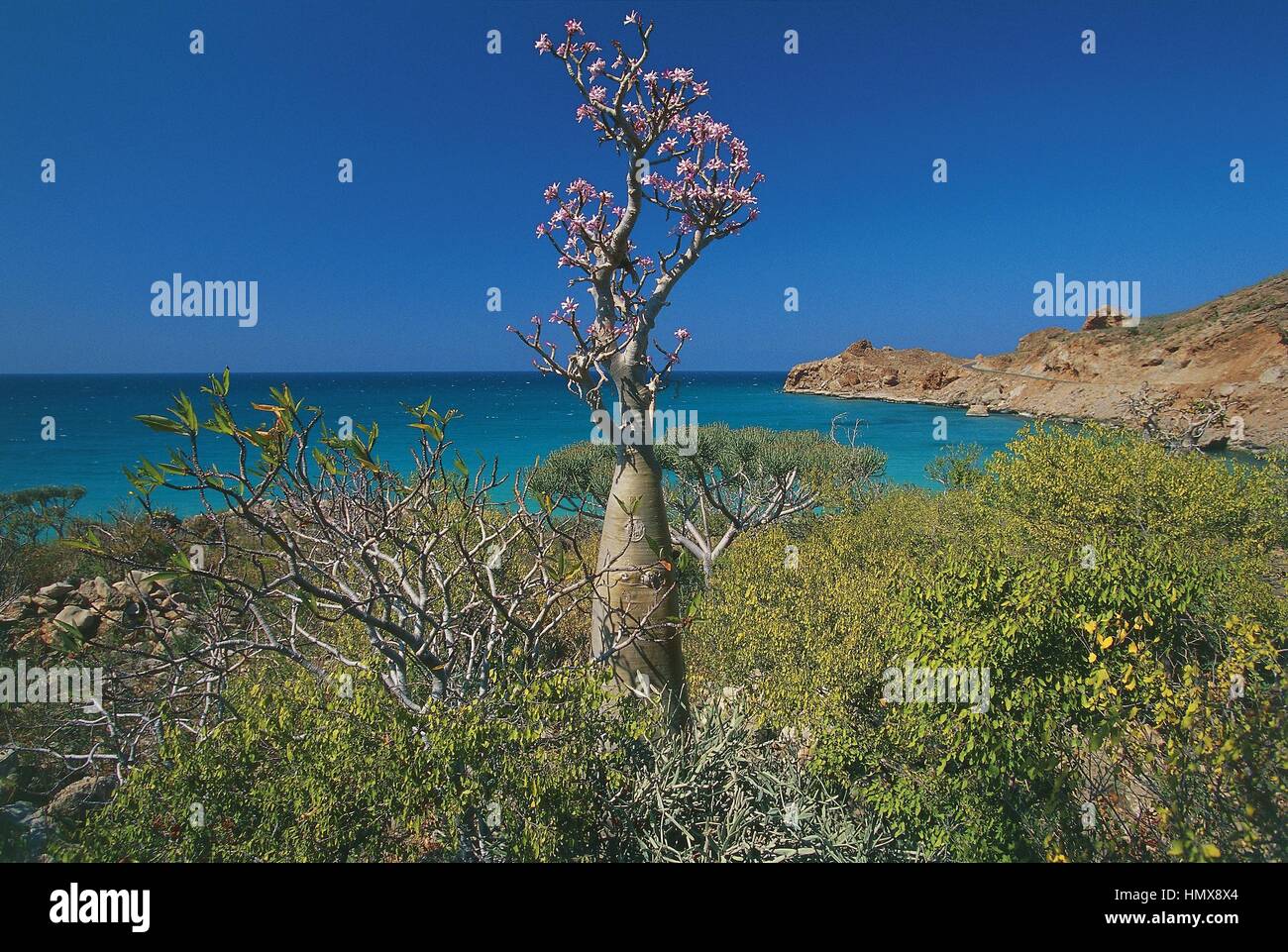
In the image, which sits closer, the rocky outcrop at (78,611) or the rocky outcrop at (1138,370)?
the rocky outcrop at (78,611)

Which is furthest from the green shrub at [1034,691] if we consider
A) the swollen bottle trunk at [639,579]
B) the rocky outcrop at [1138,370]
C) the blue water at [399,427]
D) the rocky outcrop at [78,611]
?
the rocky outcrop at [1138,370]

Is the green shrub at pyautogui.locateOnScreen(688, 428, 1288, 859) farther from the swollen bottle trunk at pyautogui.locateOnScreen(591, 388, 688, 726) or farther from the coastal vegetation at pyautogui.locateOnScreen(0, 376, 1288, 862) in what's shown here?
the swollen bottle trunk at pyautogui.locateOnScreen(591, 388, 688, 726)

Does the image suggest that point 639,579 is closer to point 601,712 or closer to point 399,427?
point 601,712

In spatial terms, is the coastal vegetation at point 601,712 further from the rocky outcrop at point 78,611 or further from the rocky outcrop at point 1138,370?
the rocky outcrop at point 1138,370

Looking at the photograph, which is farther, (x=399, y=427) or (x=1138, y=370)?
(x=399, y=427)

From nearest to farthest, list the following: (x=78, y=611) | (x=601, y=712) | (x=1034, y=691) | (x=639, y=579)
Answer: (x=601, y=712)
(x=1034, y=691)
(x=639, y=579)
(x=78, y=611)

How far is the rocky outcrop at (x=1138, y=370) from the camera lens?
139ft

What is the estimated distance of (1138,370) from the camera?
186ft

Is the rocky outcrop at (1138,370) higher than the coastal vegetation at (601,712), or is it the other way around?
the rocky outcrop at (1138,370)

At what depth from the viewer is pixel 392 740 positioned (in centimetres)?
416

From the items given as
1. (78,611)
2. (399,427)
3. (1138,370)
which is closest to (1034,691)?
(78,611)

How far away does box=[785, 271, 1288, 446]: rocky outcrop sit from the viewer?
42500mm
